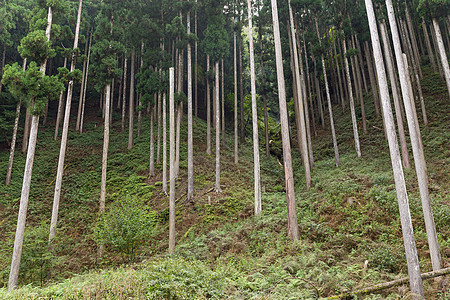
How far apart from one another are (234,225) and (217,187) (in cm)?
400

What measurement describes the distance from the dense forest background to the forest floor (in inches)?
3.0

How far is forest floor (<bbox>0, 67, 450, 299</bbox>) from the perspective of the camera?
21.6 feet

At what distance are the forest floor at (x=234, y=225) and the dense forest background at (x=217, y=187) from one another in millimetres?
75

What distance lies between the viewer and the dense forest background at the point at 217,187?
21.6 feet

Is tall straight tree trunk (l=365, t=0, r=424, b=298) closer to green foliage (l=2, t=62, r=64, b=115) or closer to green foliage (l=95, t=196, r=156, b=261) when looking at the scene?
green foliage (l=95, t=196, r=156, b=261)

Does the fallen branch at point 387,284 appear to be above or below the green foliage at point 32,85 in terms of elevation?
below

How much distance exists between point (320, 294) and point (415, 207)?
19.7ft

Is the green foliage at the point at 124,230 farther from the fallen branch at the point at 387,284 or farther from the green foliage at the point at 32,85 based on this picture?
the fallen branch at the point at 387,284

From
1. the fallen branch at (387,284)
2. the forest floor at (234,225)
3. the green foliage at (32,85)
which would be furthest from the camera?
the green foliage at (32,85)

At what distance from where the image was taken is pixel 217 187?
16547 mm

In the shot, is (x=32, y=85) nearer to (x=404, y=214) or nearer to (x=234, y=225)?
(x=234, y=225)

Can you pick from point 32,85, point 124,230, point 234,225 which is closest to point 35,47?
point 32,85

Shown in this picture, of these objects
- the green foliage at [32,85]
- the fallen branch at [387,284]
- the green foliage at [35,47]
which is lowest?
the fallen branch at [387,284]

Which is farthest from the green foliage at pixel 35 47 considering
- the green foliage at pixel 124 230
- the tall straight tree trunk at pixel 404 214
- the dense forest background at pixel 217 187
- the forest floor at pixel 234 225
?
the tall straight tree trunk at pixel 404 214
